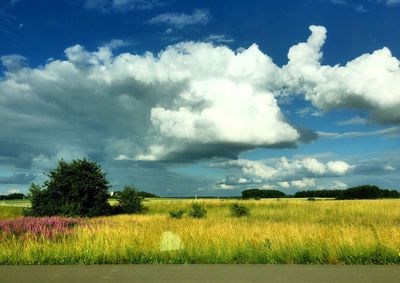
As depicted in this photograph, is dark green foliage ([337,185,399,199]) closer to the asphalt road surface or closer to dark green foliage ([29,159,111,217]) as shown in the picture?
dark green foliage ([29,159,111,217])

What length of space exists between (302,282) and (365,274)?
56.8 inches

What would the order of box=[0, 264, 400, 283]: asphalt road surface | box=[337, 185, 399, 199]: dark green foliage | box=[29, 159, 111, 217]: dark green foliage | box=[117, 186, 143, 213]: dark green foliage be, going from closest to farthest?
box=[0, 264, 400, 283]: asphalt road surface
box=[29, 159, 111, 217]: dark green foliage
box=[117, 186, 143, 213]: dark green foliage
box=[337, 185, 399, 199]: dark green foliage

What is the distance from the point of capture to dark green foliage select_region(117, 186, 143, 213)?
142 feet

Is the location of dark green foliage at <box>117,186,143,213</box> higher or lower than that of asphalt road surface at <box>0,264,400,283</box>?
higher

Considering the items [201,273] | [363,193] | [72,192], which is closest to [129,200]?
[72,192]

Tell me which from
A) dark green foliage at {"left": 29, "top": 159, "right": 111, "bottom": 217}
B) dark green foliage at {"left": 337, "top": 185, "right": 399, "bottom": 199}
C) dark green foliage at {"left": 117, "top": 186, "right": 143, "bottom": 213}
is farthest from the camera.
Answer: dark green foliage at {"left": 337, "top": 185, "right": 399, "bottom": 199}

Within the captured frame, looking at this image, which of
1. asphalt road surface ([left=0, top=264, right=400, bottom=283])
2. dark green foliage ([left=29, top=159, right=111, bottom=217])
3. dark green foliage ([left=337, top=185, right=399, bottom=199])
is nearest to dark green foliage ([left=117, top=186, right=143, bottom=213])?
dark green foliage ([left=29, top=159, right=111, bottom=217])

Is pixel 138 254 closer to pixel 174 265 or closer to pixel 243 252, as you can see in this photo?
pixel 174 265

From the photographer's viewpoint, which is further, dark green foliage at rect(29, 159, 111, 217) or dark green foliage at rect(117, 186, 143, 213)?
dark green foliage at rect(117, 186, 143, 213)

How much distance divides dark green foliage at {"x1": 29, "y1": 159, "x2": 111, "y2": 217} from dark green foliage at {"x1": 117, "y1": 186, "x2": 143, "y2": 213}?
606 cm

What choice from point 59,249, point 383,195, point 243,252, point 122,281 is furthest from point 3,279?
point 383,195

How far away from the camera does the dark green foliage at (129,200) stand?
4325 cm

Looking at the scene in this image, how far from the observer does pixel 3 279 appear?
812 cm

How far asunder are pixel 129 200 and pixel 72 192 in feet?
30.3
